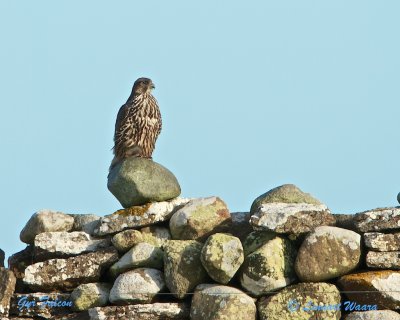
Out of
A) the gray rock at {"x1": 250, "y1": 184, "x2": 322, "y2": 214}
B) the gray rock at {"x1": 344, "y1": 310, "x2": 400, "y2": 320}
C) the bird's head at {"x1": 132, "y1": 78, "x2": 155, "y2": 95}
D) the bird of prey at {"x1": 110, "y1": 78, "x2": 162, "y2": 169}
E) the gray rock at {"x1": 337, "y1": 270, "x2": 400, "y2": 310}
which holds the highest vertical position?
the bird's head at {"x1": 132, "y1": 78, "x2": 155, "y2": 95}

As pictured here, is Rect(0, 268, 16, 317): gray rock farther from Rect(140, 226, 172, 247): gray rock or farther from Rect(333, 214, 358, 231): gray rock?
Rect(333, 214, 358, 231): gray rock

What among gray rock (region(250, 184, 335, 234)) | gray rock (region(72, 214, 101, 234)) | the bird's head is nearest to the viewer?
gray rock (region(250, 184, 335, 234))

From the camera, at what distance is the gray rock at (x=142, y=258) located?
31.0 ft

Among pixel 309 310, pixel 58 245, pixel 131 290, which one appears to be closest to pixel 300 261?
pixel 309 310

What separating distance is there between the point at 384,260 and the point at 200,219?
212cm

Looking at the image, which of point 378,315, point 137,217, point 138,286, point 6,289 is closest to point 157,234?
point 137,217

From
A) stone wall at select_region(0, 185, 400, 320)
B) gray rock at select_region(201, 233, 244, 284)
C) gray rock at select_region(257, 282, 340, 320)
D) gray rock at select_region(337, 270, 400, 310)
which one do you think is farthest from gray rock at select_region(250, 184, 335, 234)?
gray rock at select_region(337, 270, 400, 310)

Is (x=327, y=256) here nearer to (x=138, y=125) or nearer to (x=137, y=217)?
(x=137, y=217)

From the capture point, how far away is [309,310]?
338 inches

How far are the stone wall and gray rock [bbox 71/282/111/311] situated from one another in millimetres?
11

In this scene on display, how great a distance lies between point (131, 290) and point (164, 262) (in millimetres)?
471

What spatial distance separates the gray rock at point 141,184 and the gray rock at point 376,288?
256 centimetres

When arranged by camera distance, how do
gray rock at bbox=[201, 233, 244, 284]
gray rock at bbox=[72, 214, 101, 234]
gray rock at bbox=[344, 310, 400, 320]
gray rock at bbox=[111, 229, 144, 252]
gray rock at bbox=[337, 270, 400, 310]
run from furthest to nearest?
gray rock at bbox=[72, 214, 101, 234] < gray rock at bbox=[111, 229, 144, 252] < gray rock at bbox=[201, 233, 244, 284] < gray rock at bbox=[337, 270, 400, 310] < gray rock at bbox=[344, 310, 400, 320]

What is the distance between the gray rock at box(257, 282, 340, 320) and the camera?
8594 mm
